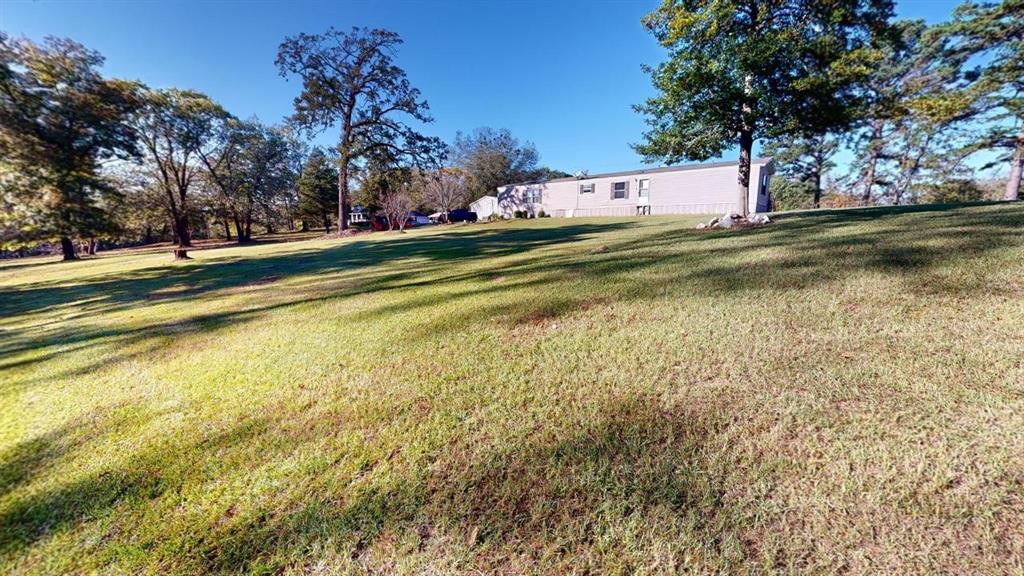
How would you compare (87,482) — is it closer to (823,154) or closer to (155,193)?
(155,193)

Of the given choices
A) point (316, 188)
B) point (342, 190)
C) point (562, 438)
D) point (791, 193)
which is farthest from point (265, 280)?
point (791, 193)

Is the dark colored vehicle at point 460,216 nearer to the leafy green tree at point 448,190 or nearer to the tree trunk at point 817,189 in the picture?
the leafy green tree at point 448,190

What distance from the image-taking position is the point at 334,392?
8.10 ft

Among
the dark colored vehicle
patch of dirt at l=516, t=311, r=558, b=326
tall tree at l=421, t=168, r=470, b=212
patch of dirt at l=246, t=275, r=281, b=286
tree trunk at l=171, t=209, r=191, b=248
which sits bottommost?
patch of dirt at l=516, t=311, r=558, b=326

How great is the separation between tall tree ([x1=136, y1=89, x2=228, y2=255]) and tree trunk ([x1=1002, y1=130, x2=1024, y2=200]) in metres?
42.1

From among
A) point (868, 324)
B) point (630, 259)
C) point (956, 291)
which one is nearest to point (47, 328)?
point (630, 259)

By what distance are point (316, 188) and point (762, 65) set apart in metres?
41.5

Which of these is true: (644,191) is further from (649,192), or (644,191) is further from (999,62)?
(999,62)

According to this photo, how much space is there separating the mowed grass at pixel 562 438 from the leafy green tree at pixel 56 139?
899 cm

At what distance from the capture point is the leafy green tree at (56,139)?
8562 millimetres

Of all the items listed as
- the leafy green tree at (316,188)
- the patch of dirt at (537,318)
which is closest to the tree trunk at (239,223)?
the leafy green tree at (316,188)

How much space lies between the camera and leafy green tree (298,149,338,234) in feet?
125

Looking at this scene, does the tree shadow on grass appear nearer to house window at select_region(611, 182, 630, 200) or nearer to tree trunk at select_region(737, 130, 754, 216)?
tree trunk at select_region(737, 130, 754, 216)

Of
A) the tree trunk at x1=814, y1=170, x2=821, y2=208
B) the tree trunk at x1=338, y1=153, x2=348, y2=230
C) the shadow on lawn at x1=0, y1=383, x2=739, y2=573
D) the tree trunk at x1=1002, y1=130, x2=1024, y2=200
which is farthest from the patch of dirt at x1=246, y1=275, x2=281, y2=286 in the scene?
the tree trunk at x1=814, y1=170, x2=821, y2=208
